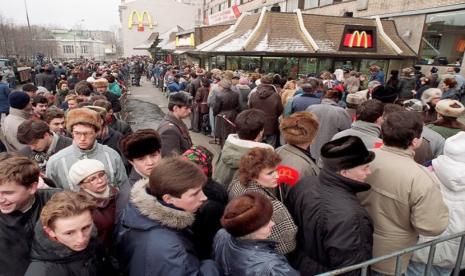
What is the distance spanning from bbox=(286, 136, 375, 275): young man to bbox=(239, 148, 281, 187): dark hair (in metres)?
0.32

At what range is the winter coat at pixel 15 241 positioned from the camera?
197cm

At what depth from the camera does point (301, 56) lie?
1292 cm

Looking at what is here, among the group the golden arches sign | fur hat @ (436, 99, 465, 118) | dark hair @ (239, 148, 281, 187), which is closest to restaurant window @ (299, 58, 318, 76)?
fur hat @ (436, 99, 465, 118)

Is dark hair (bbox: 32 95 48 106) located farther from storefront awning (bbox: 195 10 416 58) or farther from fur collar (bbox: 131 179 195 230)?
storefront awning (bbox: 195 10 416 58)

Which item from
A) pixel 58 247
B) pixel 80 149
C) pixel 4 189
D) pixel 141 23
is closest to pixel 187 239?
pixel 58 247

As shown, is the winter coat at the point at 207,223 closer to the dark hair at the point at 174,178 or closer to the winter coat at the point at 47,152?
the dark hair at the point at 174,178

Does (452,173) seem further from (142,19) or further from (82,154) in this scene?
(142,19)

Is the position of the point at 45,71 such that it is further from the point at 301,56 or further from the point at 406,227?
the point at 406,227

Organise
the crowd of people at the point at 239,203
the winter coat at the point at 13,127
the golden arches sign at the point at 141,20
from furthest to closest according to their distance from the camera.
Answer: the golden arches sign at the point at 141,20, the winter coat at the point at 13,127, the crowd of people at the point at 239,203

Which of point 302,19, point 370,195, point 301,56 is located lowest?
point 370,195

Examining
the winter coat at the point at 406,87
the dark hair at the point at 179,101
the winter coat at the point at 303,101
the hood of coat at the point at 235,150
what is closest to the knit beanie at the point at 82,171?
the hood of coat at the point at 235,150

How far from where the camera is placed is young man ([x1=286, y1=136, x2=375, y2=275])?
1943 millimetres

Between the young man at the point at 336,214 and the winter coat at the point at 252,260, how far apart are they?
0.41 m

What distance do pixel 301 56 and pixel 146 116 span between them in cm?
692
